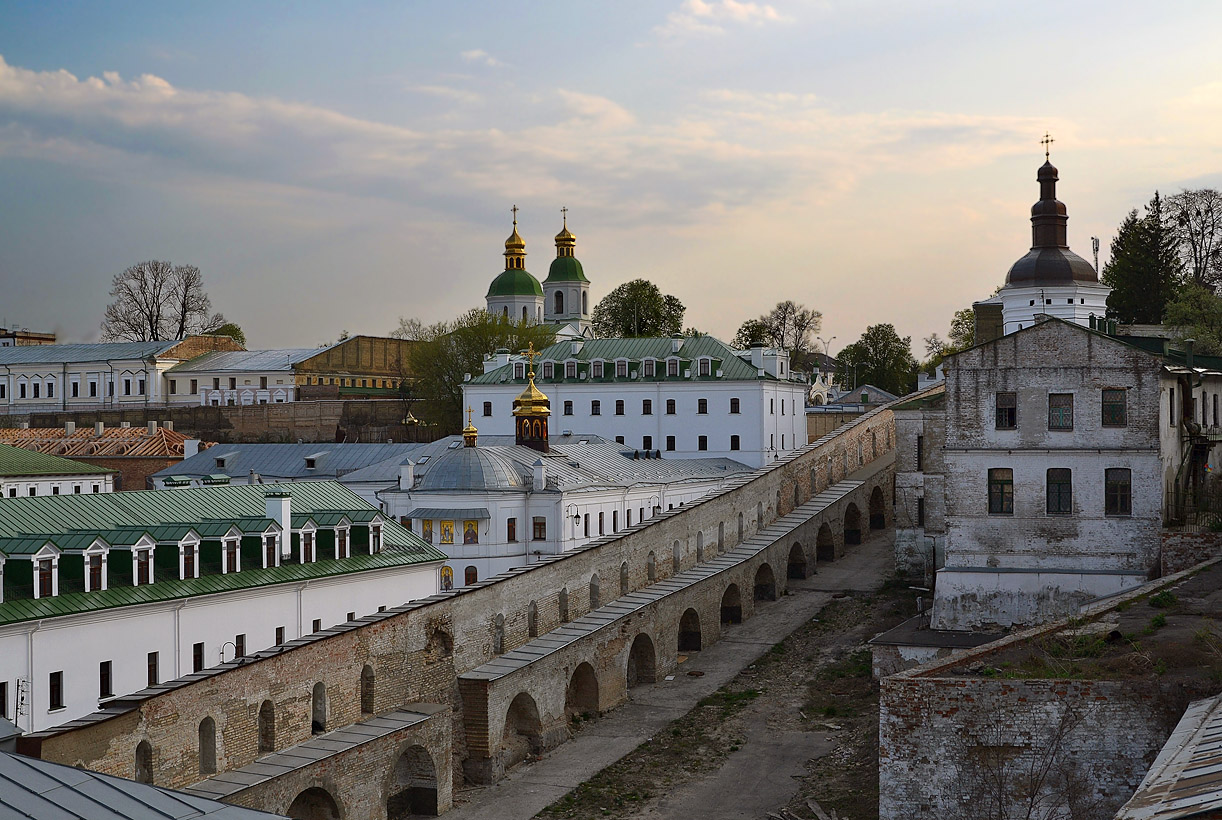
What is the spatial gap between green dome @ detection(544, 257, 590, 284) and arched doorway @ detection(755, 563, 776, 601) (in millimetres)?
51124

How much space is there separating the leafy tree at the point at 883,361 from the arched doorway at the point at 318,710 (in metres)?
73.5

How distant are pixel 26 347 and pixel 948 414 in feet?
256

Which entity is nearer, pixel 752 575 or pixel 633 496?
pixel 752 575

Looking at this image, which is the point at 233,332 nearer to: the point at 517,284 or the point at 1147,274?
the point at 517,284

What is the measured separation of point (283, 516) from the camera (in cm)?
3266

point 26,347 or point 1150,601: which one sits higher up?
point 26,347

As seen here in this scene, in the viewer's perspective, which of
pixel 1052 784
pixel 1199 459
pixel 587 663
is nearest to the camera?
pixel 1052 784

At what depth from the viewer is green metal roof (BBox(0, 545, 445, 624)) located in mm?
25047

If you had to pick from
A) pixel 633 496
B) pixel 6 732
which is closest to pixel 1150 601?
pixel 6 732

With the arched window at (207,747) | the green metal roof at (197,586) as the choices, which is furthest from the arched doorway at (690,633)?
the arched window at (207,747)

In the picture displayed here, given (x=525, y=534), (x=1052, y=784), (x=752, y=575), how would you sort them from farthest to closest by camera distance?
(x=525, y=534), (x=752, y=575), (x=1052, y=784)

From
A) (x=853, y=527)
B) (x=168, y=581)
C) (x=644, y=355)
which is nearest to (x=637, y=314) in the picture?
(x=644, y=355)

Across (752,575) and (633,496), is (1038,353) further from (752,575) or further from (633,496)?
(633,496)

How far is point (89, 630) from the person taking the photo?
26000 mm
